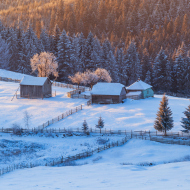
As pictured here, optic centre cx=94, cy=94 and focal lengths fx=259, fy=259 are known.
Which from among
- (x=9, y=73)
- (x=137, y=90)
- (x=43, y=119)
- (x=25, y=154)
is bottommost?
(x=25, y=154)

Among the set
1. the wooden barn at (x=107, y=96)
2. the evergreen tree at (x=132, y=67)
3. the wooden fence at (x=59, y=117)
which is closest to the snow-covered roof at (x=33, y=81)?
the wooden barn at (x=107, y=96)

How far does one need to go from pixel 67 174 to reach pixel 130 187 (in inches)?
255

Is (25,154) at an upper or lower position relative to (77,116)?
lower

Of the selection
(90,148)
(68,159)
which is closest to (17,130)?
(90,148)

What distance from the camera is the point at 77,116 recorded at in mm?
39531

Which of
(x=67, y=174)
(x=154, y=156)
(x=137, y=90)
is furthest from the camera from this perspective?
(x=137, y=90)

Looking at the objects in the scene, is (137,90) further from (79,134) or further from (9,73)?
(9,73)

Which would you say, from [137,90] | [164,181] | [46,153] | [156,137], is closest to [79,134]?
[46,153]

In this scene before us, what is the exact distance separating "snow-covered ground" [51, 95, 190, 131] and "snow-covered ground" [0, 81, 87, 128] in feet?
10.8

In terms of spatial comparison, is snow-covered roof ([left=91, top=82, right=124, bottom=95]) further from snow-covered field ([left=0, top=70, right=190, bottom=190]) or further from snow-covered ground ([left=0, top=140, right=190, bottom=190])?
snow-covered ground ([left=0, top=140, right=190, bottom=190])

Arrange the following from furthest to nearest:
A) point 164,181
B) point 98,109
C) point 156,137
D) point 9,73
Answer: point 9,73 → point 98,109 → point 156,137 → point 164,181

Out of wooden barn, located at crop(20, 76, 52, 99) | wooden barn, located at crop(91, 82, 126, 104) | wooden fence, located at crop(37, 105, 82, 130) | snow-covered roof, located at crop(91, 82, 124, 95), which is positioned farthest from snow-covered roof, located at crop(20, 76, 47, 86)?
wooden fence, located at crop(37, 105, 82, 130)

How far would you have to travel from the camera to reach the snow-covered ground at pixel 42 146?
2586 cm

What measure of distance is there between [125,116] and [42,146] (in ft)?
46.7
